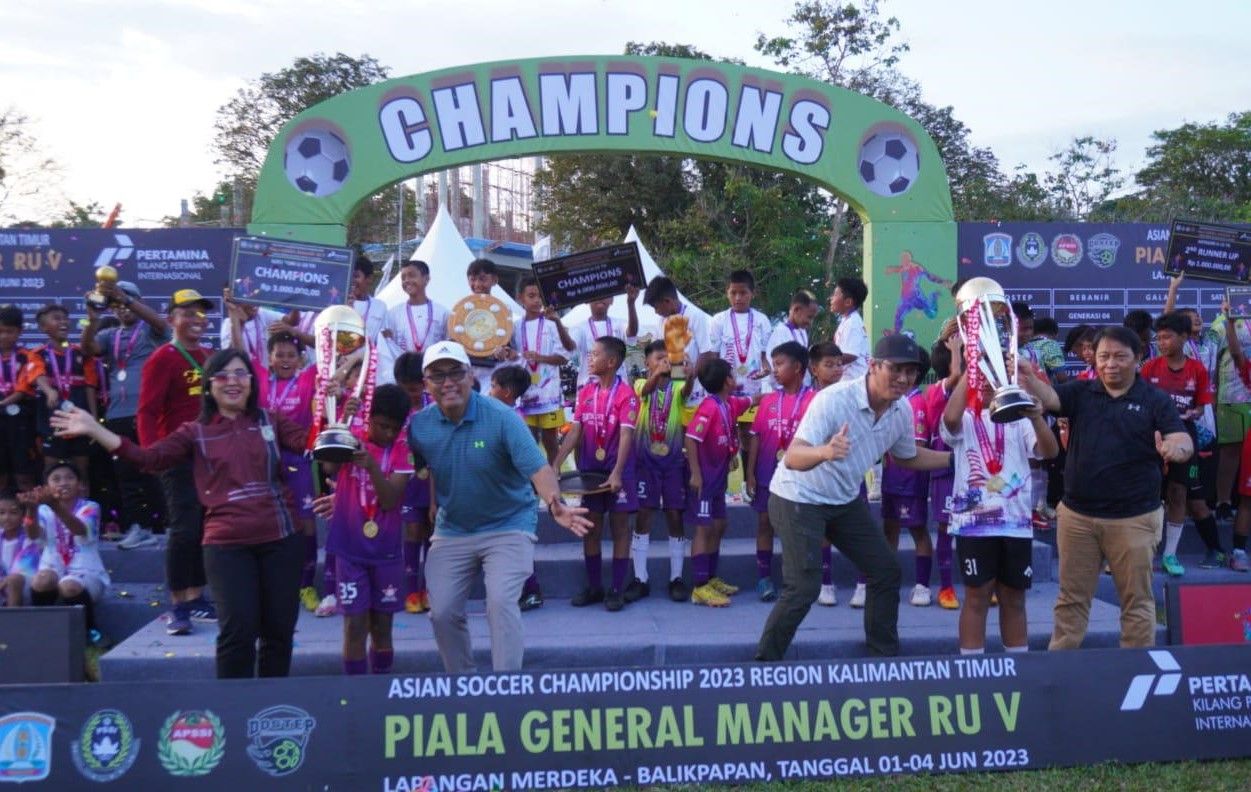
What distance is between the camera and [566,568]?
26.3 feet

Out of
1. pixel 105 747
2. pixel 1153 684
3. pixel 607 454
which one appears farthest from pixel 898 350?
pixel 105 747

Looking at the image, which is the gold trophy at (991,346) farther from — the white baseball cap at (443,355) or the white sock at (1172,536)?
the white sock at (1172,536)

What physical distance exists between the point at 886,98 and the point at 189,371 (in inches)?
800

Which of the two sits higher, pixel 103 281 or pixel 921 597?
pixel 103 281

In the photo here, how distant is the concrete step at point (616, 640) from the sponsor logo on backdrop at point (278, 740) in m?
1.89

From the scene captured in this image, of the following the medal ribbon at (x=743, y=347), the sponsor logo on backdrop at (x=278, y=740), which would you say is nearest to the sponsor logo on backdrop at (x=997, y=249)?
the medal ribbon at (x=743, y=347)

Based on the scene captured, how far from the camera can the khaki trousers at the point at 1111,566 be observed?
5695 millimetres

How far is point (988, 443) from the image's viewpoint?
5984 millimetres

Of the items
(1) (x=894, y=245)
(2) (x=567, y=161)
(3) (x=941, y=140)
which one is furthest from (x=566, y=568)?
(3) (x=941, y=140)

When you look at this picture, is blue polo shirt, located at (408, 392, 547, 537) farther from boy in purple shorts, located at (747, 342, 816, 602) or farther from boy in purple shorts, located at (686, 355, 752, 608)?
boy in purple shorts, located at (747, 342, 816, 602)

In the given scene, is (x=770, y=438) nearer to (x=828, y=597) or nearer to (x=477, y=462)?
(x=828, y=597)

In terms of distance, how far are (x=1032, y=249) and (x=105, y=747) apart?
31.8 ft

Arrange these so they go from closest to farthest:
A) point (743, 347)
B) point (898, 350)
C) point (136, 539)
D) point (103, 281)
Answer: point (898, 350)
point (103, 281)
point (136, 539)
point (743, 347)

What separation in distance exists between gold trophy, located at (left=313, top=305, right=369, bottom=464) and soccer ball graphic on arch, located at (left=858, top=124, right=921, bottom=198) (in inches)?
234
